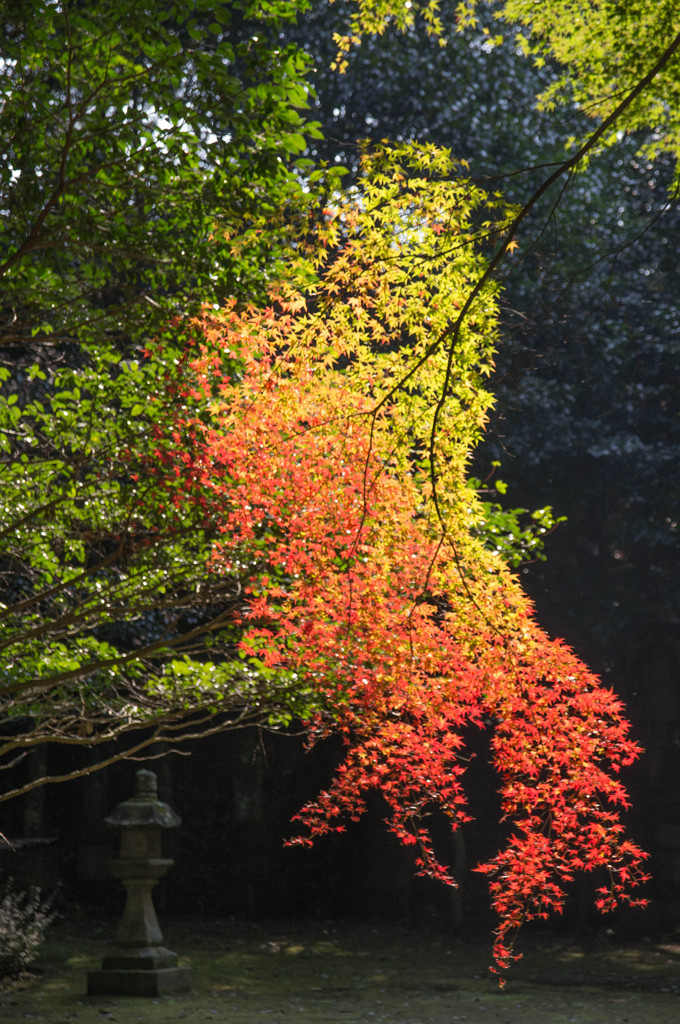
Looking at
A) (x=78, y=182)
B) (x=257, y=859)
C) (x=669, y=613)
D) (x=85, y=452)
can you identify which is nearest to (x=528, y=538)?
(x=85, y=452)

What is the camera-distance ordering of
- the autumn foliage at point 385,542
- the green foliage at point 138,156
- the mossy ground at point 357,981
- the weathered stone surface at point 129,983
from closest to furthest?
the green foliage at point 138,156 → the autumn foliage at point 385,542 → the mossy ground at point 357,981 → the weathered stone surface at point 129,983

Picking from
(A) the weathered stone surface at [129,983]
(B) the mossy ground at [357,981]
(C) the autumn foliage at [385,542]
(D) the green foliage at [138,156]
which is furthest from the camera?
(A) the weathered stone surface at [129,983]

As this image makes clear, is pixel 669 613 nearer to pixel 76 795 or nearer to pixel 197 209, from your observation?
pixel 76 795

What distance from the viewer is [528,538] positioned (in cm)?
764

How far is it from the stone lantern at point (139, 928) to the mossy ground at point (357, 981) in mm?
181

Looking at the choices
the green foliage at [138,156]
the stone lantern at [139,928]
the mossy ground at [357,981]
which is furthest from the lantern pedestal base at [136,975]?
the green foliage at [138,156]

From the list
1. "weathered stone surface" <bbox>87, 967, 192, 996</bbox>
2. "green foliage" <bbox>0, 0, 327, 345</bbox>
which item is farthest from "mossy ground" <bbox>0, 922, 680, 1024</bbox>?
"green foliage" <bbox>0, 0, 327, 345</bbox>

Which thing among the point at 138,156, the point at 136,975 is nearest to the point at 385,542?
the point at 138,156

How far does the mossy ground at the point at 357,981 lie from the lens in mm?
9375

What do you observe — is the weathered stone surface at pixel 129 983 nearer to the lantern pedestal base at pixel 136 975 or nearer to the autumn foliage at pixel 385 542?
the lantern pedestal base at pixel 136 975

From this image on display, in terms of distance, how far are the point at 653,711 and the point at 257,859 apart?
21.1 ft

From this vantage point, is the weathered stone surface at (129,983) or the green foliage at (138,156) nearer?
the green foliage at (138,156)

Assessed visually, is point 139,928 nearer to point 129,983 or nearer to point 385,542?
point 129,983

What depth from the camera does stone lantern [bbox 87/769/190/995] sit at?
382 inches
